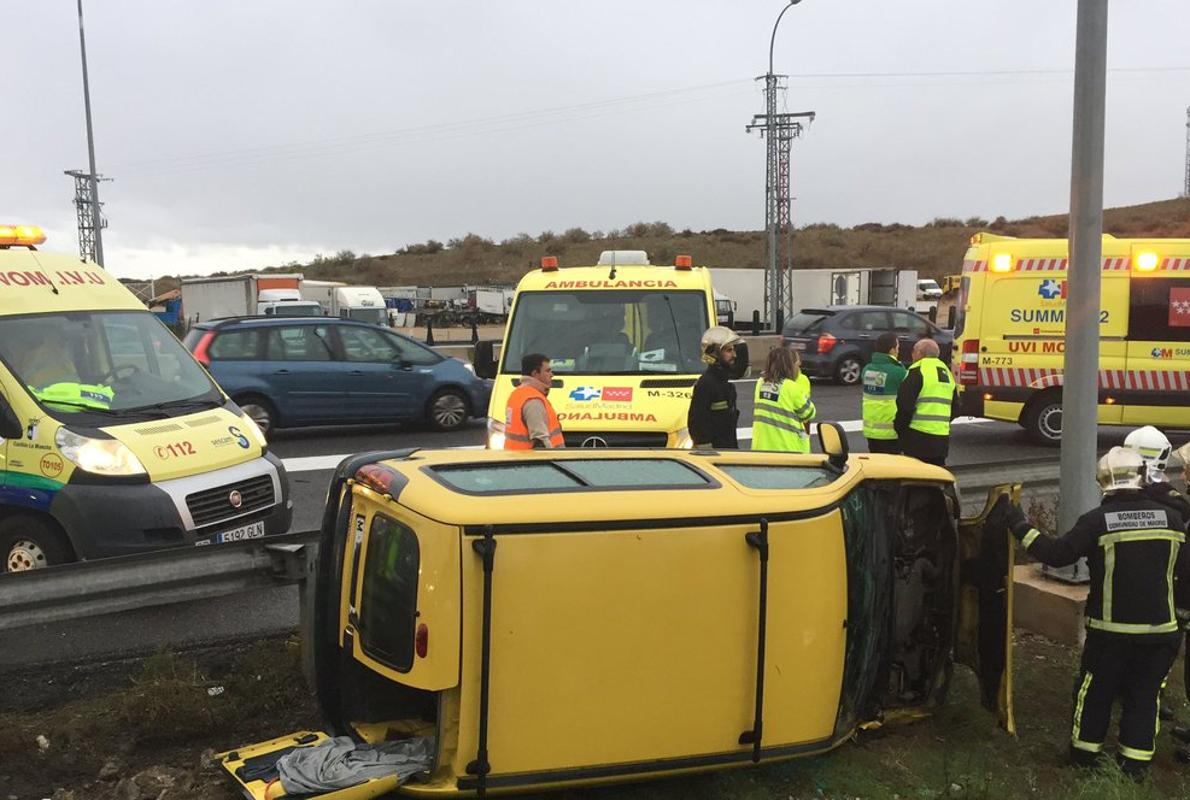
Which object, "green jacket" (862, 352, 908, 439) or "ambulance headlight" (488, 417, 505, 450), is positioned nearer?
"ambulance headlight" (488, 417, 505, 450)

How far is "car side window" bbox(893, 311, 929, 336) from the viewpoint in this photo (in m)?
19.6

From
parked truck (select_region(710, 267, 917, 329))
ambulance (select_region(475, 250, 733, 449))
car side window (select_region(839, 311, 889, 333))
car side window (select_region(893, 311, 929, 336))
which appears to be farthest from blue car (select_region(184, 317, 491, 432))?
parked truck (select_region(710, 267, 917, 329))

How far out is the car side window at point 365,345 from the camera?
44.2 feet

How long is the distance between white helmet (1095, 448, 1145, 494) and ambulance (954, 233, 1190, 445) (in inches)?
319

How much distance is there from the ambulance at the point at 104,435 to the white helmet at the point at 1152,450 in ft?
15.6

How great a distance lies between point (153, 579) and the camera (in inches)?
183

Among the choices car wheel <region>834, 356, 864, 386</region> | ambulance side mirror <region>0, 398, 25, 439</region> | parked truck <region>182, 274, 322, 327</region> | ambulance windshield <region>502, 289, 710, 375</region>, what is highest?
parked truck <region>182, 274, 322, 327</region>

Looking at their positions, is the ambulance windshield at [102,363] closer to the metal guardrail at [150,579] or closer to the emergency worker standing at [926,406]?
the metal guardrail at [150,579]

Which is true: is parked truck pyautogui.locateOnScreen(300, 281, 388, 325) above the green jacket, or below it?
above

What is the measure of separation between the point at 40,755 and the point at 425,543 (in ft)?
7.26

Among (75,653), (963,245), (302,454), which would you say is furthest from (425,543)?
(963,245)

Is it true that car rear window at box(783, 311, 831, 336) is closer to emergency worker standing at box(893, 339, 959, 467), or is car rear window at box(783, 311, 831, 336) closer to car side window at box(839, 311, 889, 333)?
car side window at box(839, 311, 889, 333)

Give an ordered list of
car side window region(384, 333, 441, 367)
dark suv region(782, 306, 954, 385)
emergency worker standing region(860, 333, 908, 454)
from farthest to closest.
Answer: dark suv region(782, 306, 954, 385) → car side window region(384, 333, 441, 367) → emergency worker standing region(860, 333, 908, 454)

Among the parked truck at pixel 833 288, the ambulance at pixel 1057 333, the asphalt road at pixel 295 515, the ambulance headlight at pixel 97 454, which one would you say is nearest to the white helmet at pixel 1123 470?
the asphalt road at pixel 295 515
